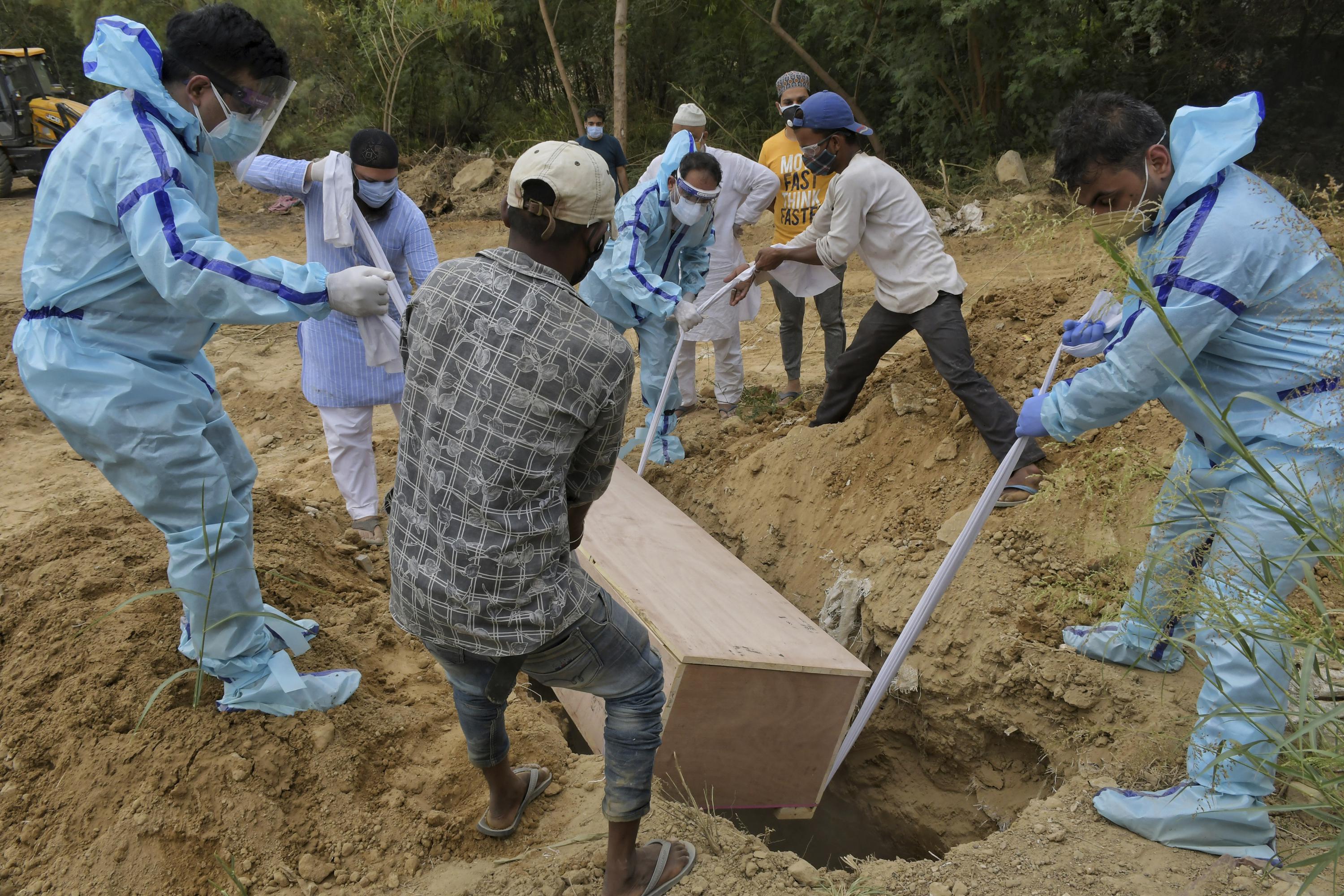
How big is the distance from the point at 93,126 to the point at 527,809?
2.19 meters

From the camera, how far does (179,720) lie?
2.85 meters

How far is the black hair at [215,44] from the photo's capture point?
8.61ft

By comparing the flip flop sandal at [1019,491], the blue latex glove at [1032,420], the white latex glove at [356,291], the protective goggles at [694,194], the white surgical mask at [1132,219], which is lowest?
the flip flop sandal at [1019,491]

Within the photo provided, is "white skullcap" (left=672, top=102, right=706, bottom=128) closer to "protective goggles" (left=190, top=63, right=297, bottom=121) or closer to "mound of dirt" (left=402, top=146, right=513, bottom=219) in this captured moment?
"protective goggles" (left=190, top=63, right=297, bottom=121)

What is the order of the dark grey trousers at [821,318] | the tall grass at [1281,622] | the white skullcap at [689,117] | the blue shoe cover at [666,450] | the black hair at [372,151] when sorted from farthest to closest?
the white skullcap at [689,117], the dark grey trousers at [821,318], the blue shoe cover at [666,450], the black hair at [372,151], the tall grass at [1281,622]

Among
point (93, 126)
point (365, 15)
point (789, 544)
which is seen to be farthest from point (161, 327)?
point (365, 15)

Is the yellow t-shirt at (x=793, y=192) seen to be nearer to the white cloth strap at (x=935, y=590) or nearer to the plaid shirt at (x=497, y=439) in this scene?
the white cloth strap at (x=935, y=590)

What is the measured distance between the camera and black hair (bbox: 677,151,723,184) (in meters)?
4.83

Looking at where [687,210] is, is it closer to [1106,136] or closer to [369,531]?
[369,531]

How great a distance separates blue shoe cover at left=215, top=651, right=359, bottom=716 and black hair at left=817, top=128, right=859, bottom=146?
308 cm

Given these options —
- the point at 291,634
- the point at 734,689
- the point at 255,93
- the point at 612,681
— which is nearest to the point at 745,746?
the point at 734,689

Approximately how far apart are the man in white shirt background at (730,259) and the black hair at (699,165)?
950 mm

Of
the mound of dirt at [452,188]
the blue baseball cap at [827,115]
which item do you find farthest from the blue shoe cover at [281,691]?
the mound of dirt at [452,188]

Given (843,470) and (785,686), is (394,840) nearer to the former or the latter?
(785,686)
